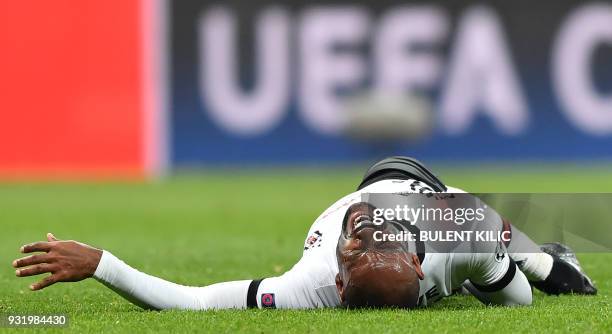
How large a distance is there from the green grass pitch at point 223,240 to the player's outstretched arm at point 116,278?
3.7 inches

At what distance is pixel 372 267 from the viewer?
3951mm

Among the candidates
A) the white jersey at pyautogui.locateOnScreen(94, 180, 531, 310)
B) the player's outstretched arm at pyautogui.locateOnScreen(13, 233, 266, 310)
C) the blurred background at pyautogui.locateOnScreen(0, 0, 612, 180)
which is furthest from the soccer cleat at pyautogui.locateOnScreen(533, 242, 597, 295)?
the blurred background at pyautogui.locateOnScreen(0, 0, 612, 180)

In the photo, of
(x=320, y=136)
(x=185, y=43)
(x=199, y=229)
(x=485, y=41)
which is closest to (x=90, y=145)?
(x=185, y=43)

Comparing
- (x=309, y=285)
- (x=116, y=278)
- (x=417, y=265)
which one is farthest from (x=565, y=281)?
(x=116, y=278)

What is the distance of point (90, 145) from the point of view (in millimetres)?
16062

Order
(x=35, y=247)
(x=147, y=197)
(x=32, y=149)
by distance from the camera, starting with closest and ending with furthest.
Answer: (x=35, y=247) < (x=147, y=197) < (x=32, y=149)

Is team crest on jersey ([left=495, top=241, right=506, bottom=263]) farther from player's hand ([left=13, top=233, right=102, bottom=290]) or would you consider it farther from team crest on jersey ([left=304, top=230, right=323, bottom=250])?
player's hand ([left=13, top=233, right=102, bottom=290])

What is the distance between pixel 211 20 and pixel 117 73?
167 centimetres

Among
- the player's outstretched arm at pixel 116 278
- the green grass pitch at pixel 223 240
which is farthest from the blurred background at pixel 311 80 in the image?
the player's outstretched arm at pixel 116 278

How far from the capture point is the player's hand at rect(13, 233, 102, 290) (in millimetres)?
3920

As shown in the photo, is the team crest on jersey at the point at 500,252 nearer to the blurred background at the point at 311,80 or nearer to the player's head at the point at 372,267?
the player's head at the point at 372,267

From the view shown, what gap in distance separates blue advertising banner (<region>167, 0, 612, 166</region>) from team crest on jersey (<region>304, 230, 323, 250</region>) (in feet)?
38.3

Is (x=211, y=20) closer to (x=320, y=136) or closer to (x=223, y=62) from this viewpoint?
(x=223, y=62)

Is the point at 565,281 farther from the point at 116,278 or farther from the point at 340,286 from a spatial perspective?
the point at 116,278
